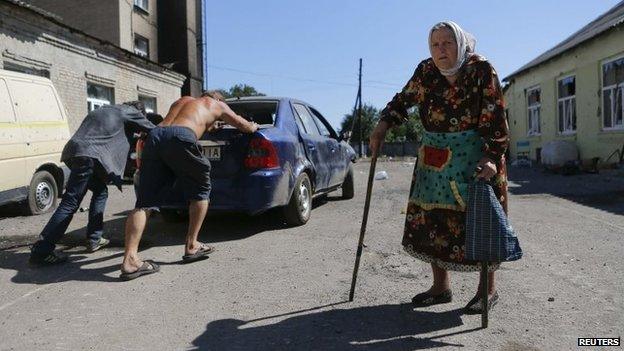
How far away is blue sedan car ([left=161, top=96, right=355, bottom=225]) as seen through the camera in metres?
5.69

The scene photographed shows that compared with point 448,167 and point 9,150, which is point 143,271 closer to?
point 448,167

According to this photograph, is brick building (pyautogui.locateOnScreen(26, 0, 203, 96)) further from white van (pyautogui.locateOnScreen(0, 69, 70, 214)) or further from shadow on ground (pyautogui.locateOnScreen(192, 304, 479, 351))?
shadow on ground (pyautogui.locateOnScreen(192, 304, 479, 351))

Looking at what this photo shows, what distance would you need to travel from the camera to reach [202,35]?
3056cm

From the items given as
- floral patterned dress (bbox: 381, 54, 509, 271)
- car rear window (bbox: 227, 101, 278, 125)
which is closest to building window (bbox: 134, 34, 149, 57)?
car rear window (bbox: 227, 101, 278, 125)

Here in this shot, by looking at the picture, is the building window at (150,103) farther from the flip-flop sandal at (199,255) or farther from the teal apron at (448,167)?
the teal apron at (448,167)

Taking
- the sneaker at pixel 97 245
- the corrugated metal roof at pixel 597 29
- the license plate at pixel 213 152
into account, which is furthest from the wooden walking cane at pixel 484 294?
the corrugated metal roof at pixel 597 29

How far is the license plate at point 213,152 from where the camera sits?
5742mm

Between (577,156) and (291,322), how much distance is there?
15.9m

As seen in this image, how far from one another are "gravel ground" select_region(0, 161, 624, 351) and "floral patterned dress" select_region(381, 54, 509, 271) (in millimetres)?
426

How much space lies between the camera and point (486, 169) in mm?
3086

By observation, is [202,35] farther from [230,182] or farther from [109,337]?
[109,337]

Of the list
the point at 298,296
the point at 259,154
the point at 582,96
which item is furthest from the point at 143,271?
the point at 582,96

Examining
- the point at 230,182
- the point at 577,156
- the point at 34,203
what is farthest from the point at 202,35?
the point at 230,182

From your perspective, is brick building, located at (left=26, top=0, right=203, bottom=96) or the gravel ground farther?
brick building, located at (left=26, top=0, right=203, bottom=96)
